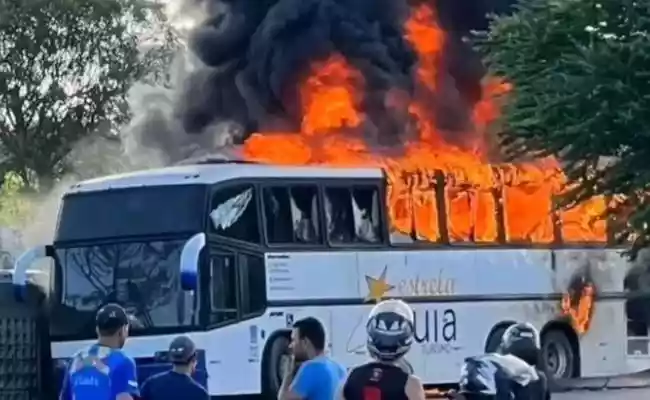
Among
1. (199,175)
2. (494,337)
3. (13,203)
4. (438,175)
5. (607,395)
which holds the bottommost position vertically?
(607,395)

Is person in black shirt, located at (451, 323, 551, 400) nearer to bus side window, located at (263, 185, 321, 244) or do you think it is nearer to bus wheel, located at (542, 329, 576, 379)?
bus side window, located at (263, 185, 321, 244)

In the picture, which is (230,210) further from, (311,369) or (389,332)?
(389,332)

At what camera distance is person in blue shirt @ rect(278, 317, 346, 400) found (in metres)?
9.58

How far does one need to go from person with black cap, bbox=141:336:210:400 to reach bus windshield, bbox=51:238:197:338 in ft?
35.9

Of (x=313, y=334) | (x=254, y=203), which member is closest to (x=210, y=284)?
(x=254, y=203)

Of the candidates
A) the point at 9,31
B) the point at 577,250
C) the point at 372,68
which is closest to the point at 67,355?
the point at 577,250

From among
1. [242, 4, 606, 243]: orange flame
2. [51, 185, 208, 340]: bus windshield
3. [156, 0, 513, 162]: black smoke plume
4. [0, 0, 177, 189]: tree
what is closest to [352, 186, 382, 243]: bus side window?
[242, 4, 606, 243]: orange flame

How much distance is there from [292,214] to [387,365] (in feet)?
47.1

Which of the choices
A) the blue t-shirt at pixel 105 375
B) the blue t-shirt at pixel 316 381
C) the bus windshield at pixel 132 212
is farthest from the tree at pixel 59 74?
the blue t-shirt at pixel 316 381

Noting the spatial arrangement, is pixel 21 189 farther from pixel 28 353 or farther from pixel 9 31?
pixel 28 353

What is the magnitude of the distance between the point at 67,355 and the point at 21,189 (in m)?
19.3

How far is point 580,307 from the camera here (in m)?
25.5

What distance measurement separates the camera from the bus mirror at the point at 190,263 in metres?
19.7

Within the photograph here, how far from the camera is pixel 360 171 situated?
23.0m
